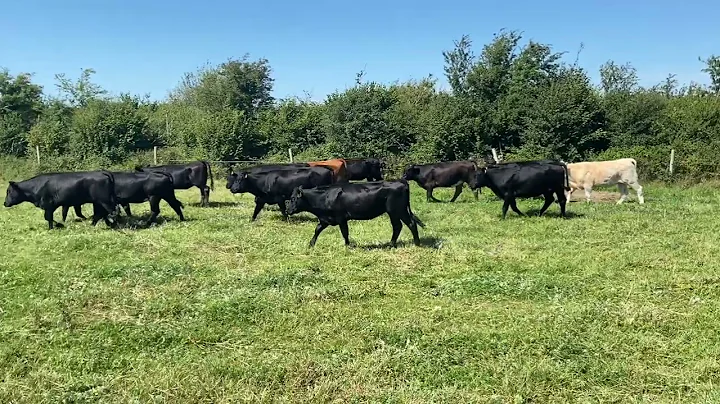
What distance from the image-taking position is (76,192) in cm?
1327

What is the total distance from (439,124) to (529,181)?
1294 cm

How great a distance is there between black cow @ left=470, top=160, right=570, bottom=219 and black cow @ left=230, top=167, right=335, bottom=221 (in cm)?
446

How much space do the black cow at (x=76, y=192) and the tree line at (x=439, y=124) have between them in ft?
51.5

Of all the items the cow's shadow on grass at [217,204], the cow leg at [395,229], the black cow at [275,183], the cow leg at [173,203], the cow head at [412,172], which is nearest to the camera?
the cow leg at [395,229]

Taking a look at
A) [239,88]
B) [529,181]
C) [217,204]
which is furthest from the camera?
[239,88]

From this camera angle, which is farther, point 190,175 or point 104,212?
point 190,175

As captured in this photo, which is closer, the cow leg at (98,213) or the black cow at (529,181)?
the cow leg at (98,213)

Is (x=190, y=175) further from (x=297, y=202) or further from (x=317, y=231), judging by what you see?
(x=317, y=231)

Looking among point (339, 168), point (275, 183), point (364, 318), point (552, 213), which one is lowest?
point (364, 318)

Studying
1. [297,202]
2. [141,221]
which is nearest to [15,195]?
[141,221]

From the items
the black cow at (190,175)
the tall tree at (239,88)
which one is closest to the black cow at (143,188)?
the black cow at (190,175)

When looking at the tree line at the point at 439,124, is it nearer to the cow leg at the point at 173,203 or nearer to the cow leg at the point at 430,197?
the cow leg at the point at 430,197

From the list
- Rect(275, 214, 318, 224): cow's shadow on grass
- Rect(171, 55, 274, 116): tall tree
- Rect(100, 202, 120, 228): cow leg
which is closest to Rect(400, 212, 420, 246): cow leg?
Rect(275, 214, 318, 224): cow's shadow on grass

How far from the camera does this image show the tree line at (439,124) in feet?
82.0
